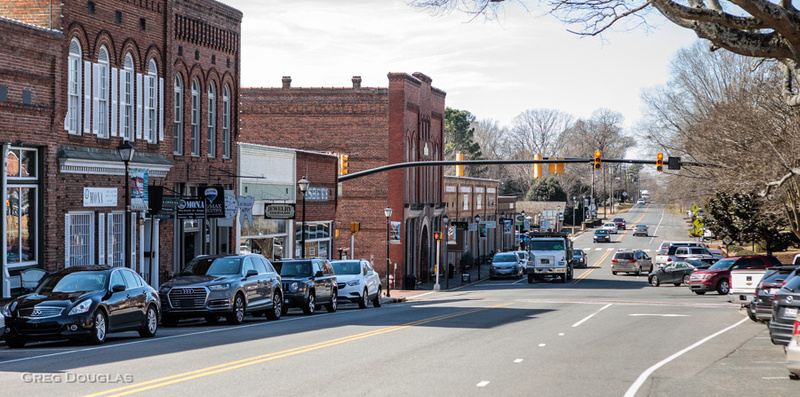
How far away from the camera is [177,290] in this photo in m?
22.5

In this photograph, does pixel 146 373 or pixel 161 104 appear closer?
pixel 146 373

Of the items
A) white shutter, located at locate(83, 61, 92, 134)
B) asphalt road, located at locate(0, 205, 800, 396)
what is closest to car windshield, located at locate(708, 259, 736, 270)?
asphalt road, located at locate(0, 205, 800, 396)

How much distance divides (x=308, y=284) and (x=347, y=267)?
532cm

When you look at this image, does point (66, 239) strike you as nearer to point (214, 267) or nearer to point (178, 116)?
point (214, 267)

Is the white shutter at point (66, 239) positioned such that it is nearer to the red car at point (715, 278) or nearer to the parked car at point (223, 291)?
the parked car at point (223, 291)

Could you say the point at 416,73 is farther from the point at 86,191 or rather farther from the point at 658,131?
the point at 86,191

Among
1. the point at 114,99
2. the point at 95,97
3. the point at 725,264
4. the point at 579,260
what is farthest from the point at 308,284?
the point at 579,260

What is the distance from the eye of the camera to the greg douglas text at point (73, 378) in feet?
40.0

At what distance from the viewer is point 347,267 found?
32875 mm

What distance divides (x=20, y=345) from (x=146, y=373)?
224 inches

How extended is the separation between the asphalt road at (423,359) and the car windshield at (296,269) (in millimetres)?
1756

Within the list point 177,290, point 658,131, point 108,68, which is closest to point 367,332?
point 177,290

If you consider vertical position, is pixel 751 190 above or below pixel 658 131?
below

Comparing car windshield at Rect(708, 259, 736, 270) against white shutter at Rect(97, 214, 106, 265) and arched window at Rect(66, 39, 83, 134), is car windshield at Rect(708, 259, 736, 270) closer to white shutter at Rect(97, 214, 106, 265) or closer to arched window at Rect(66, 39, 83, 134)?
white shutter at Rect(97, 214, 106, 265)
